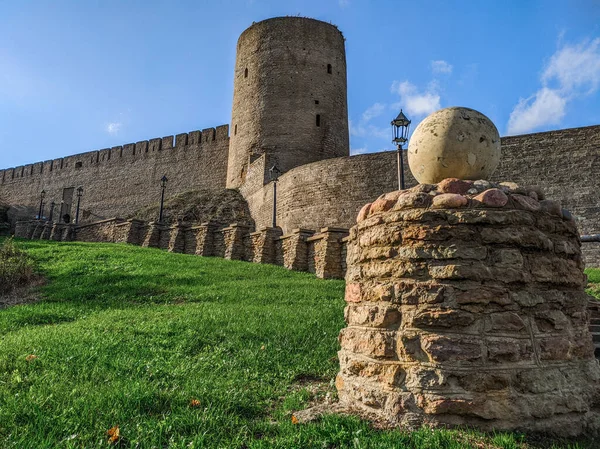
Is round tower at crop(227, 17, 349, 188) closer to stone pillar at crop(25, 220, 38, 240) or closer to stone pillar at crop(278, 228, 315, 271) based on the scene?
stone pillar at crop(25, 220, 38, 240)

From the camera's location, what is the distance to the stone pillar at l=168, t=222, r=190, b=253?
18.3 metres

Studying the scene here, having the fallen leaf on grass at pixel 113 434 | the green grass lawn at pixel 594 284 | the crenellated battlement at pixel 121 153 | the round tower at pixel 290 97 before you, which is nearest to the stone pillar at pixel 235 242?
the round tower at pixel 290 97

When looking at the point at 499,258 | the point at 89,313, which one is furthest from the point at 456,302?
the point at 89,313

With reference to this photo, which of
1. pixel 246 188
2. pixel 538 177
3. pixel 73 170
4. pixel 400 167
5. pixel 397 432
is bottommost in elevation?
pixel 397 432

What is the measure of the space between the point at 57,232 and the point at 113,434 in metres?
24.4

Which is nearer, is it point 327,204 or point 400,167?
point 400,167

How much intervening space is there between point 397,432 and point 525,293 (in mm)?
1348

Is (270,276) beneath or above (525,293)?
above

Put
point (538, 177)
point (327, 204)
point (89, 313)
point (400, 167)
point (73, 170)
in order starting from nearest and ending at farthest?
point (89, 313) < point (400, 167) < point (538, 177) < point (327, 204) < point (73, 170)

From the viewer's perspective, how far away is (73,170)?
4075cm

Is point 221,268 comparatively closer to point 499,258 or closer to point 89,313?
point 89,313

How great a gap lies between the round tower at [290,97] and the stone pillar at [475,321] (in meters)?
23.2

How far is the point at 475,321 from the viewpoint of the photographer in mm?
3049

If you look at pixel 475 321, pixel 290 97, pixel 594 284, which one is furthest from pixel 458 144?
pixel 290 97
